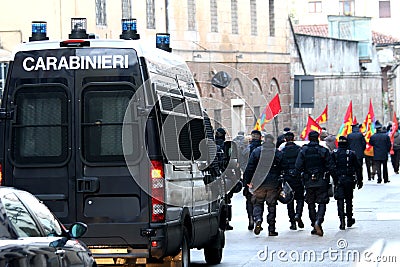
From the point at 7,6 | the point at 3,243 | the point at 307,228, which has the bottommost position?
the point at 307,228

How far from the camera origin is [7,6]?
104 feet

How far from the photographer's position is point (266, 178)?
68.4 ft

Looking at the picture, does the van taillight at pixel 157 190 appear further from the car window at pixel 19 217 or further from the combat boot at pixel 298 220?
the combat boot at pixel 298 220

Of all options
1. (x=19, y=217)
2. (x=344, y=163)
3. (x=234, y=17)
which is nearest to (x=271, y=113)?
(x=234, y=17)

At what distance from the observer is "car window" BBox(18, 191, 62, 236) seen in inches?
383

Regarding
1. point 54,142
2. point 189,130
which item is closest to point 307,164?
point 189,130

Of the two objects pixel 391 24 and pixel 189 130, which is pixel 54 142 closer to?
pixel 189 130

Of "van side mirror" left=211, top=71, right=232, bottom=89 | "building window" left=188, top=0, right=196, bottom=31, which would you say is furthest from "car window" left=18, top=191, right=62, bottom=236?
"building window" left=188, top=0, right=196, bottom=31

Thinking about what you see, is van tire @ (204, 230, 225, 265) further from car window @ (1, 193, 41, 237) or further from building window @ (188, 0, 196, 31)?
building window @ (188, 0, 196, 31)

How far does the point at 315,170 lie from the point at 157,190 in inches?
320

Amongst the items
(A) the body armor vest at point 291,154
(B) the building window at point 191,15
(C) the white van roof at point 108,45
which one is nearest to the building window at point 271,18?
(B) the building window at point 191,15

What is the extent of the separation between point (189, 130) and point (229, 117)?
2840cm

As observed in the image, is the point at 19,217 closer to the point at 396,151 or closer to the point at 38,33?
the point at 38,33

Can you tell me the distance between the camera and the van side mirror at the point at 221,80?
40406 millimetres
